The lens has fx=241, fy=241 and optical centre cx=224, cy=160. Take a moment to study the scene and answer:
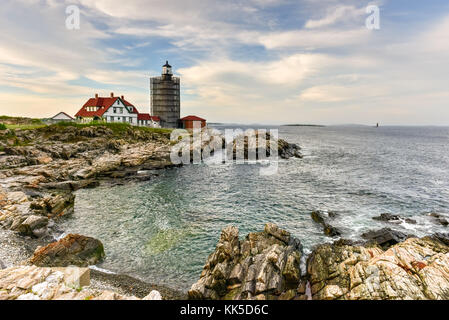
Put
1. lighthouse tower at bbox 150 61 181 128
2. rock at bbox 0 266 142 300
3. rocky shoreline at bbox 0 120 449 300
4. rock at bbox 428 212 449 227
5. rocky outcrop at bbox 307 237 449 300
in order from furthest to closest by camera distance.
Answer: lighthouse tower at bbox 150 61 181 128, rock at bbox 428 212 449 227, rocky shoreline at bbox 0 120 449 300, rocky outcrop at bbox 307 237 449 300, rock at bbox 0 266 142 300

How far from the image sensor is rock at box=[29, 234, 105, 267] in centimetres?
1702

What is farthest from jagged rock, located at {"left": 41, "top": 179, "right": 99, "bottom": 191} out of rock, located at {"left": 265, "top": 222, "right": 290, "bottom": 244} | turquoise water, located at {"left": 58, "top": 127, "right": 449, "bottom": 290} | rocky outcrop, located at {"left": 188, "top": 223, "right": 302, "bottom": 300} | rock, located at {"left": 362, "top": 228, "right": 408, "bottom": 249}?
rock, located at {"left": 362, "top": 228, "right": 408, "bottom": 249}

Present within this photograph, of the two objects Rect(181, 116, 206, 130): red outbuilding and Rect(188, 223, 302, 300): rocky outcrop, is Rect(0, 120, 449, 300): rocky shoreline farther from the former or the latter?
Rect(181, 116, 206, 130): red outbuilding

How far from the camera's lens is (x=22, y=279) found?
451 inches

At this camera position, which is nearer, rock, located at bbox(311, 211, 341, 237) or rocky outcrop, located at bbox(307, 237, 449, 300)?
rocky outcrop, located at bbox(307, 237, 449, 300)

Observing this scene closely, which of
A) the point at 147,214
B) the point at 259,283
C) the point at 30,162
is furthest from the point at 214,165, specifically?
the point at 259,283

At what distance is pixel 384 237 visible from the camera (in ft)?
68.4

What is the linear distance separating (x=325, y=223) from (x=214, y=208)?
511 inches

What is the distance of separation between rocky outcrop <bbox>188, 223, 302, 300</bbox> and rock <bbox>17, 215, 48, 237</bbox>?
52.9 ft

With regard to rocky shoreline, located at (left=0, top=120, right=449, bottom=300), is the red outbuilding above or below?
Answer: above

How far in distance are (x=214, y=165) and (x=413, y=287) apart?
159 feet

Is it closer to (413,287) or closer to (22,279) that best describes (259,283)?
(413,287)

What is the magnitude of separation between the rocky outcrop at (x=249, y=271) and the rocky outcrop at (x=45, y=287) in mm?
4337

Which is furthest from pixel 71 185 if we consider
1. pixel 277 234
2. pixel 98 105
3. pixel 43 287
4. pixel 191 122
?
pixel 191 122
